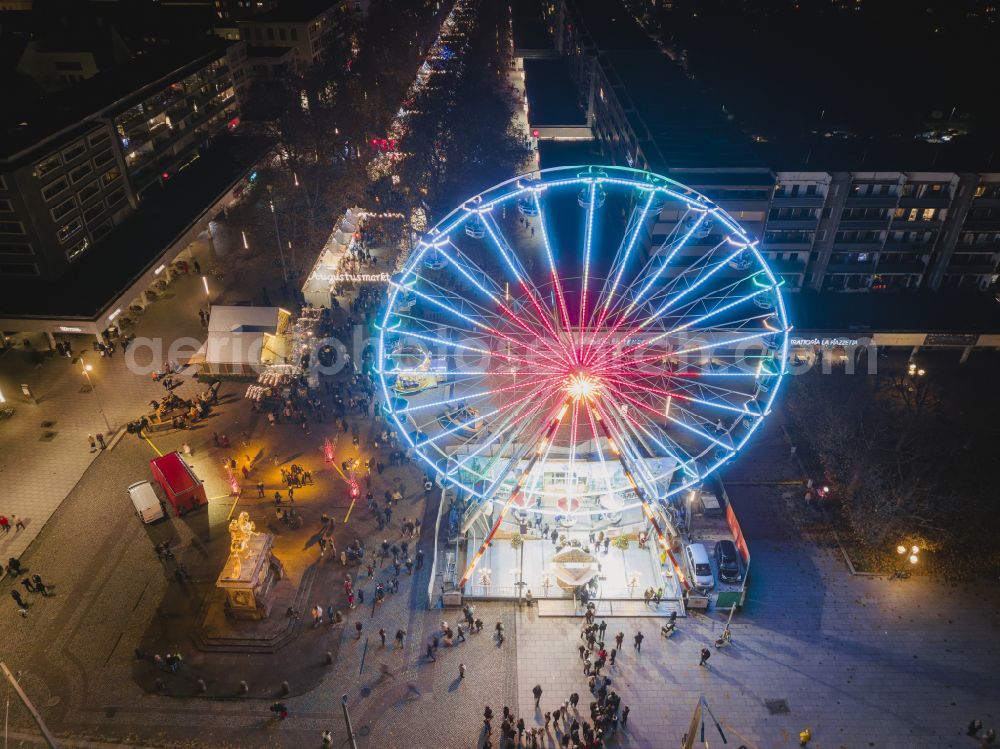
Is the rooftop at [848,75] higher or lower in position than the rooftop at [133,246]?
higher

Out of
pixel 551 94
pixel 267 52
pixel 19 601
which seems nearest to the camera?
pixel 19 601

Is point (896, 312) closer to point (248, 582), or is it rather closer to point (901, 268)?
point (901, 268)

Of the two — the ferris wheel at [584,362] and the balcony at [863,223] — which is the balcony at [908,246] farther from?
the ferris wheel at [584,362]

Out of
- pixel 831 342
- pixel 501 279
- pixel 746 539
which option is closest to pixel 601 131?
pixel 501 279

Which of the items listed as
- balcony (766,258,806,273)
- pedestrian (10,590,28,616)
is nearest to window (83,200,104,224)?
pedestrian (10,590,28,616)

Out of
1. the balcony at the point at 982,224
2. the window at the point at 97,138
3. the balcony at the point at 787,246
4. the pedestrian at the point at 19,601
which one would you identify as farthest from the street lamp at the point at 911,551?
the window at the point at 97,138

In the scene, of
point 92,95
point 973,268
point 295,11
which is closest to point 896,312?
point 973,268

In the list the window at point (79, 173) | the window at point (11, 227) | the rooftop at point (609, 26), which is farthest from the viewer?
the rooftop at point (609, 26)
